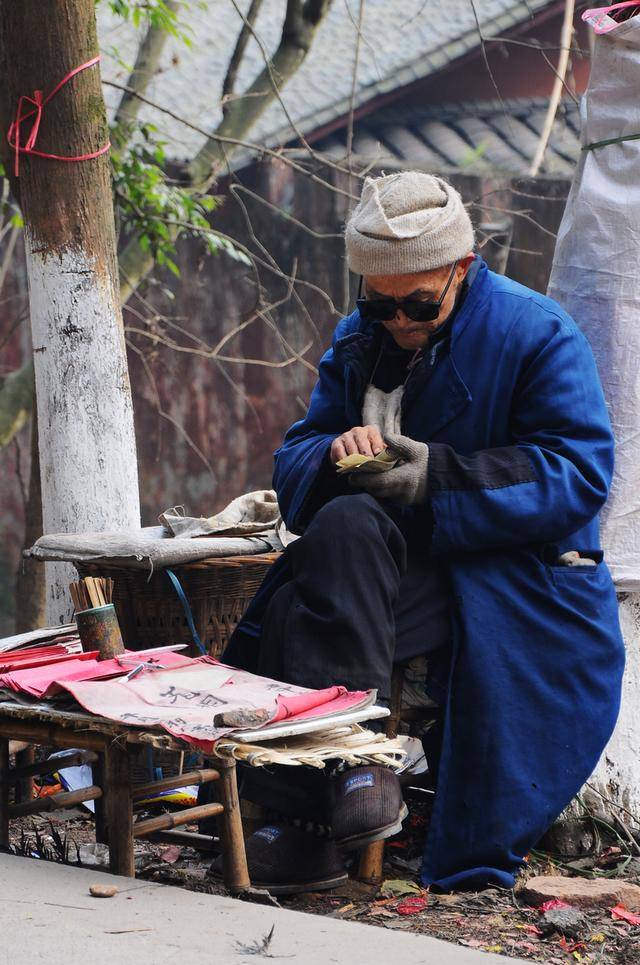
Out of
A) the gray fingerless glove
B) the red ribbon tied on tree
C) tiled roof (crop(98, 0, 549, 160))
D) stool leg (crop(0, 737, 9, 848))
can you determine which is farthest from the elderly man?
tiled roof (crop(98, 0, 549, 160))

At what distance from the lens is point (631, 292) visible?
3.54 metres

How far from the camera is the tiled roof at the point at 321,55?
10.5m

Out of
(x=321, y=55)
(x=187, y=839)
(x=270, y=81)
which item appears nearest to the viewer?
(x=187, y=839)

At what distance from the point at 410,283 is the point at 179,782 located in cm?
138

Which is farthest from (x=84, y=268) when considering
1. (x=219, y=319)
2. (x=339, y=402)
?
(x=219, y=319)

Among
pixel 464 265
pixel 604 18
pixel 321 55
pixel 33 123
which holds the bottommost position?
pixel 464 265

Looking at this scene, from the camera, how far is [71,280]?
13.4 ft

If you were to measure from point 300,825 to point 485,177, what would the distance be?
26.7 ft

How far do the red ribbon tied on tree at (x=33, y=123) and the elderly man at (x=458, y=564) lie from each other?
Answer: 1232mm

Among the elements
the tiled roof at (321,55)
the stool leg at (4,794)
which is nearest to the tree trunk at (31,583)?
the stool leg at (4,794)

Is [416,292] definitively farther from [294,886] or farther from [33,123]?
[33,123]

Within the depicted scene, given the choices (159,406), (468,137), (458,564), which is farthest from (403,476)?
(468,137)

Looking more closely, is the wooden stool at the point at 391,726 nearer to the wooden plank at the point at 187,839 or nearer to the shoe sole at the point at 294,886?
the shoe sole at the point at 294,886

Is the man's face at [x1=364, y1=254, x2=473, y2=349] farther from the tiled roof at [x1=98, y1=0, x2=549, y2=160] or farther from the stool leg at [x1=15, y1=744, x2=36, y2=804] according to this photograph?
the tiled roof at [x1=98, y1=0, x2=549, y2=160]
